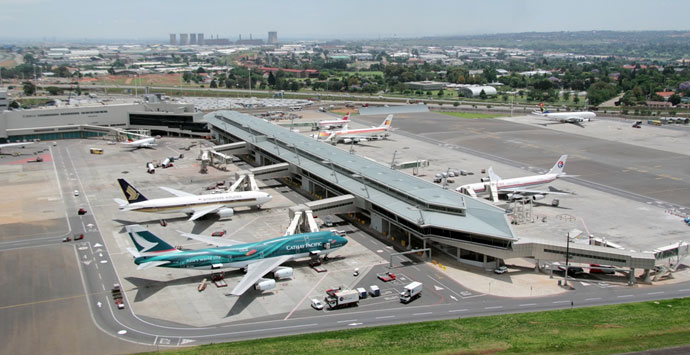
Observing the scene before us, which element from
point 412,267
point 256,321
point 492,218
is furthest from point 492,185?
point 256,321

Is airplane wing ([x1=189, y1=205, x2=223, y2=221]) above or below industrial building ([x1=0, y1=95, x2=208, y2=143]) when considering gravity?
below

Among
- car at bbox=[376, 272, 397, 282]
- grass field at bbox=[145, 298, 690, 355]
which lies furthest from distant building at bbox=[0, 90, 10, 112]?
grass field at bbox=[145, 298, 690, 355]

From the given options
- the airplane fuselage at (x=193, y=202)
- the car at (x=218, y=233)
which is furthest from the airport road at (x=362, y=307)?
the car at (x=218, y=233)

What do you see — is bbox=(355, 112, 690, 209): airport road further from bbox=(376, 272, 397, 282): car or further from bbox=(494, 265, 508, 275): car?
bbox=(376, 272, 397, 282): car

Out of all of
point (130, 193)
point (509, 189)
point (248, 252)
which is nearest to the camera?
point (248, 252)

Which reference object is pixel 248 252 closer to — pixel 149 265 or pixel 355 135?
pixel 149 265

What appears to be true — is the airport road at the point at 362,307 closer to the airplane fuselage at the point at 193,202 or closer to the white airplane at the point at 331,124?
the airplane fuselage at the point at 193,202

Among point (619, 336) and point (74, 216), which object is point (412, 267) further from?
point (74, 216)

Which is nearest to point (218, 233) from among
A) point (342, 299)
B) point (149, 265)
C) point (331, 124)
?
point (149, 265)
